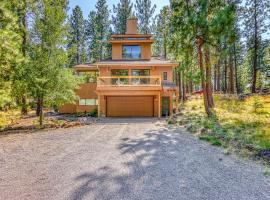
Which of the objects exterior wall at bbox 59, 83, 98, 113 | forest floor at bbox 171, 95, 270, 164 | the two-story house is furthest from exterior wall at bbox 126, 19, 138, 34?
forest floor at bbox 171, 95, 270, 164

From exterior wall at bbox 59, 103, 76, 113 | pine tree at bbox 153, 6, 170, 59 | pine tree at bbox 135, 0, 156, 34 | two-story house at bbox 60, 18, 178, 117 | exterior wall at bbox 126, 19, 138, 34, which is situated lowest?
exterior wall at bbox 59, 103, 76, 113

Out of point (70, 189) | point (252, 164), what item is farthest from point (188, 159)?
point (70, 189)

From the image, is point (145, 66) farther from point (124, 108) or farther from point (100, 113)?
point (100, 113)

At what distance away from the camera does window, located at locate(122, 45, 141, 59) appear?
22859 mm

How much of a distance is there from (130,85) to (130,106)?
126 inches

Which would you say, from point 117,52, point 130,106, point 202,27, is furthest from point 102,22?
point 202,27

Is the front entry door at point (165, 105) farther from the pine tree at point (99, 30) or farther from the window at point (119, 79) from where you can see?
the pine tree at point (99, 30)

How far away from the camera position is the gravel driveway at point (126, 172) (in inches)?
180

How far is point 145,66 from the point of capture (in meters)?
20.7

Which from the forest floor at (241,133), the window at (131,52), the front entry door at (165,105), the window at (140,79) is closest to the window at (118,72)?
the window at (140,79)

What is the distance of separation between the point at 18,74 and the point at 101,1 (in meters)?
25.3

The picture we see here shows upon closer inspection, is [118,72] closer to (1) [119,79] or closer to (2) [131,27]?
(1) [119,79]

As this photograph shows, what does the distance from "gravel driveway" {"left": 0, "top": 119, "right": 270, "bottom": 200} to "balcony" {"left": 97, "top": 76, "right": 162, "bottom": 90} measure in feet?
31.3

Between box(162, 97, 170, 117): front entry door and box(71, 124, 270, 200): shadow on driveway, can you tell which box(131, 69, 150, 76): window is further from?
box(71, 124, 270, 200): shadow on driveway
